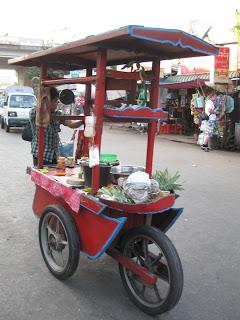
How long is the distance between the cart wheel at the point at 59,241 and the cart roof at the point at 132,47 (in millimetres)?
1450

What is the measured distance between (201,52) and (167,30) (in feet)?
1.65

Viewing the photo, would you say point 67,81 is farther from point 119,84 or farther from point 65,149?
point 65,149

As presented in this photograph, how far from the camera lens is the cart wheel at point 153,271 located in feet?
10.3

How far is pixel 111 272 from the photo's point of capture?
4.07 metres

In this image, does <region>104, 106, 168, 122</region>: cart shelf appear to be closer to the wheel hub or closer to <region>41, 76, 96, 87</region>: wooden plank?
<region>41, 76, 96, 87</region>: wooden plank

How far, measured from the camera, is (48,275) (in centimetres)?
397

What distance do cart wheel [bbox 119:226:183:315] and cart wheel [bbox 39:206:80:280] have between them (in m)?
0.42

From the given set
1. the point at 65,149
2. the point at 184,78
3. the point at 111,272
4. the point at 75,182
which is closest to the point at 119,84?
the point at 75,182

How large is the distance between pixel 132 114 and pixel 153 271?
4.18ft

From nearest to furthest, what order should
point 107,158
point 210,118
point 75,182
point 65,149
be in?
point 75,182 → point 107,158 → point 65,149 → point 210,118

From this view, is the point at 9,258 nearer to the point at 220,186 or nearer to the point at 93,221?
the point at 93,221

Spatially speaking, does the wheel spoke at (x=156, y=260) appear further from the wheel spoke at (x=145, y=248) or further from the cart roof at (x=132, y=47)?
the cart roof at (x=132, y=47)

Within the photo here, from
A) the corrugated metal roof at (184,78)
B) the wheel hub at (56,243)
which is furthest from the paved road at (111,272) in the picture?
the corrugated metal roof at (184,78)

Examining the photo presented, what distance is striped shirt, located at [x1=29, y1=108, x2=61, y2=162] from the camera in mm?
5328
